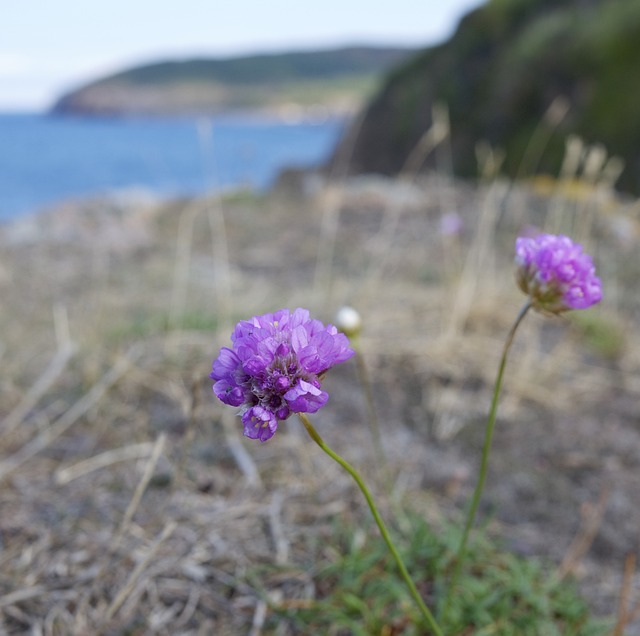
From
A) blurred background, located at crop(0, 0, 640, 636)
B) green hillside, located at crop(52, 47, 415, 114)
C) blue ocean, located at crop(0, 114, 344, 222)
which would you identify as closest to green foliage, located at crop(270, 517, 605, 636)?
blurred background, located at crop(0, 0, 640, 636)

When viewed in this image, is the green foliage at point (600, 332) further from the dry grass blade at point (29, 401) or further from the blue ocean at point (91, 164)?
the blue ocean at point (91, 164)

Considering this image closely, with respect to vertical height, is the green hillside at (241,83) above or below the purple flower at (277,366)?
below

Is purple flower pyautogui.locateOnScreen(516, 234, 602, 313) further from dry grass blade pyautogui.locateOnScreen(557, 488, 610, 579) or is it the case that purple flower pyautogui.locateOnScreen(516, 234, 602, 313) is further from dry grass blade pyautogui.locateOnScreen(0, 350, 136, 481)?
dry grass blade pyautogui.locateOnScreen(0, 350, 136, 481)

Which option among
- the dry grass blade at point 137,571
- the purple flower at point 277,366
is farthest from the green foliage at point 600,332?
the purple flower at point 277,366

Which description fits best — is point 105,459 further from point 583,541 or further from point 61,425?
point 583,541

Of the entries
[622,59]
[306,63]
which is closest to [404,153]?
[622,59]

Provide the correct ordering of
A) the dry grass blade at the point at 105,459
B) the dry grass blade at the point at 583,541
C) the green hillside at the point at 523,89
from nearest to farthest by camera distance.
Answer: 1. the dry grass blade at the point at 583,541
2. the dry grass blade at the point at 105,459
3. the green hillside at the point at 523,89

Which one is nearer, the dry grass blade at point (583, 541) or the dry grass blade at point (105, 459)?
the dry grass blade at point (583, 541)

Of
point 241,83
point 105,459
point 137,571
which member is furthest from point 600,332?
point 241,83
